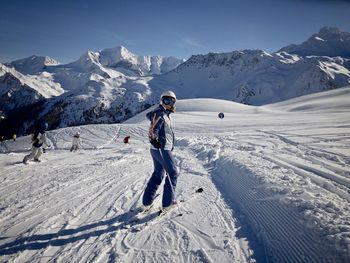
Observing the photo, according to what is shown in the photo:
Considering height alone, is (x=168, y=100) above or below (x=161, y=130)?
above

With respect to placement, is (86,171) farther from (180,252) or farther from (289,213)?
(289,213)

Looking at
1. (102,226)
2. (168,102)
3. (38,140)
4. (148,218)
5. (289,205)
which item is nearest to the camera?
(102,226)

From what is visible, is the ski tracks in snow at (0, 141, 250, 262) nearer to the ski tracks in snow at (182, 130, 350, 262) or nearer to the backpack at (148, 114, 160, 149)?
the ski tracks in snow at (182, 130, 350, 262)

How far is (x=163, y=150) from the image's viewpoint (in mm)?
5430

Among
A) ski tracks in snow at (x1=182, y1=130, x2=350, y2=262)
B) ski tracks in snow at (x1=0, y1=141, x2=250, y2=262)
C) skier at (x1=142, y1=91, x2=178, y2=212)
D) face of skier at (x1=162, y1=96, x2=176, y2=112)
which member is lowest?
ski tracks in snow at (x1=0, y1=141, x2=250, y2=262)

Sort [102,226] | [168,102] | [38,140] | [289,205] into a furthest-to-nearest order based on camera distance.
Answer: [38,140]
[168,102]
[289,205]
[102,226]

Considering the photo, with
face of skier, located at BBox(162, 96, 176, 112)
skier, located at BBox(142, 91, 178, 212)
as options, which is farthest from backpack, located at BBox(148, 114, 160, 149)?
face of skier, located at BBox(162, 96, 176, 112)

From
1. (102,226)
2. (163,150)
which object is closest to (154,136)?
(163,150)

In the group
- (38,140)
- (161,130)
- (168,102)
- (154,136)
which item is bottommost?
(38,140)

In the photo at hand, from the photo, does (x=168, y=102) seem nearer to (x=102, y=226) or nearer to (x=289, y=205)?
(x=102, y=226)

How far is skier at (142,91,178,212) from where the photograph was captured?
543 centimetres

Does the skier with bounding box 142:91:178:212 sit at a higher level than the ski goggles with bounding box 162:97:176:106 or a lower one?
lower

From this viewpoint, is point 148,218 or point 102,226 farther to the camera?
point 148,218

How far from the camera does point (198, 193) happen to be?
677cm
